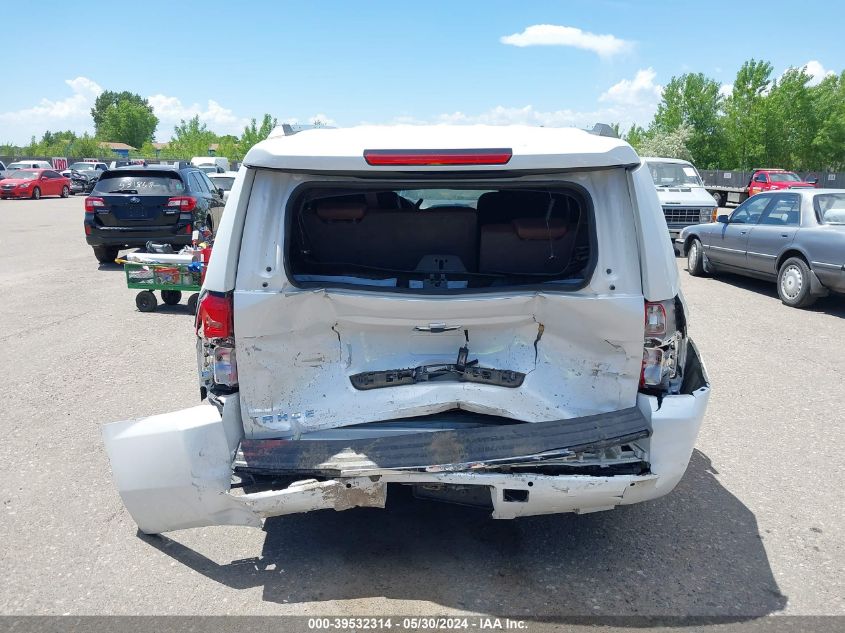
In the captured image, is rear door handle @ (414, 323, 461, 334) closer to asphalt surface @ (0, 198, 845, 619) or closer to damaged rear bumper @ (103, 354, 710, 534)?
damaged rear bumper @ (103, 354, 710, 534)

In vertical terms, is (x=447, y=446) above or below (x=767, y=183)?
above

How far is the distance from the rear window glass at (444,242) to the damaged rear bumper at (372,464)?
837mm

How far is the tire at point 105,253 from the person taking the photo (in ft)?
44.1

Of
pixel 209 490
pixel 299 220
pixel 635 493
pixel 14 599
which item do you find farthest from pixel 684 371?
pixel 14 599

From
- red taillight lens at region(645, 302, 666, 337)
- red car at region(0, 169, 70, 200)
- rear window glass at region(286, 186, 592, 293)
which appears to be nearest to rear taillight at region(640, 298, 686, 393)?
red taillight lens at region(645, 302, 666, 337)

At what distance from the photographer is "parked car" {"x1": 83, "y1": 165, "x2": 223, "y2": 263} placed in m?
12.5

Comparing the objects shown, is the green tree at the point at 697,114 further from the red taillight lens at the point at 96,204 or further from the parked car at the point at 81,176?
the red taillight lens at the point at 96,204

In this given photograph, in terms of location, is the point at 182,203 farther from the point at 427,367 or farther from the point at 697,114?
the point at 697,114

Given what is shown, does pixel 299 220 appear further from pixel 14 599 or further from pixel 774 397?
pixel 774 397

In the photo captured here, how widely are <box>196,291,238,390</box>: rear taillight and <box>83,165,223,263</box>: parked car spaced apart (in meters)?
9.82

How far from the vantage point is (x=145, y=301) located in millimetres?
9539

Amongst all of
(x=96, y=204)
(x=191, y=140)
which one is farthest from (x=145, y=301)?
(x=191, y=140)

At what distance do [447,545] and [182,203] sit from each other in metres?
10.3

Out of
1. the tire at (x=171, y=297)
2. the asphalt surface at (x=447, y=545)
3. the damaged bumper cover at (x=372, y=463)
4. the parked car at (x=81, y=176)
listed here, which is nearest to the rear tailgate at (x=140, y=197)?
the tire at (x=171, y=297)
